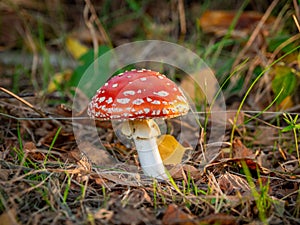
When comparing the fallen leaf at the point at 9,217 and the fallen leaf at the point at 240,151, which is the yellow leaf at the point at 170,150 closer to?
the fallen leaf at the point at 240,151

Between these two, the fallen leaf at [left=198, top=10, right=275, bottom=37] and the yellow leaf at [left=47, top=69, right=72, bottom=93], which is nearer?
the yellow leaf at [left=47, top=69, right=72, bottom=93]

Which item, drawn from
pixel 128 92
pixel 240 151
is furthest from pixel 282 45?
pixel 128 92

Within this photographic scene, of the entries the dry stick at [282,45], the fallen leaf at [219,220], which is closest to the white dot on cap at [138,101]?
the fallen leaf at [219,220]

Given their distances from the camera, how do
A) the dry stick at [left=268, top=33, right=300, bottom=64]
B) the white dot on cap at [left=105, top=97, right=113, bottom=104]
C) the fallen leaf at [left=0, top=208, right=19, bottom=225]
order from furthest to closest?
the dry stick at [left=268, top=33, right=300, bottom=64], the white dot on cap at [left=105, top=97, right=113, bottom=104], the fallen leaf at [left=0, top=208, right=19, bottom=225]

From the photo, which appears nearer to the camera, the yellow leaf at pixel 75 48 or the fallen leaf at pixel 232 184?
the fallen leaf at pixel 232 184

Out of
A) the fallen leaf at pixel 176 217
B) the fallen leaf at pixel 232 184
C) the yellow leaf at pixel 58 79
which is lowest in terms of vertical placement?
the fallen leaf at pixel 232 184

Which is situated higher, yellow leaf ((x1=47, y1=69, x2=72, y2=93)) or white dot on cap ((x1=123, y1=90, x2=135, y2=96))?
white dot on cap ((x1=123, y1=90, x2=135, y2=96))

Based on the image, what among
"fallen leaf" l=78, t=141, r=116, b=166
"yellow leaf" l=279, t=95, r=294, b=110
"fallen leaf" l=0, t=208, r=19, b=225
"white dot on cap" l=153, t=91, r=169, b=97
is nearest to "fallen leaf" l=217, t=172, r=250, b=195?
"white dot on cap" l=153, t=91, r=169, b=97

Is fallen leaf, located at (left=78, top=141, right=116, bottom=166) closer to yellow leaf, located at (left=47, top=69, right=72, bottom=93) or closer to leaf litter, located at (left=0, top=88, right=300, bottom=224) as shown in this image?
leaf litter, located at (left=0, top=88, right=300, bottom=224)
